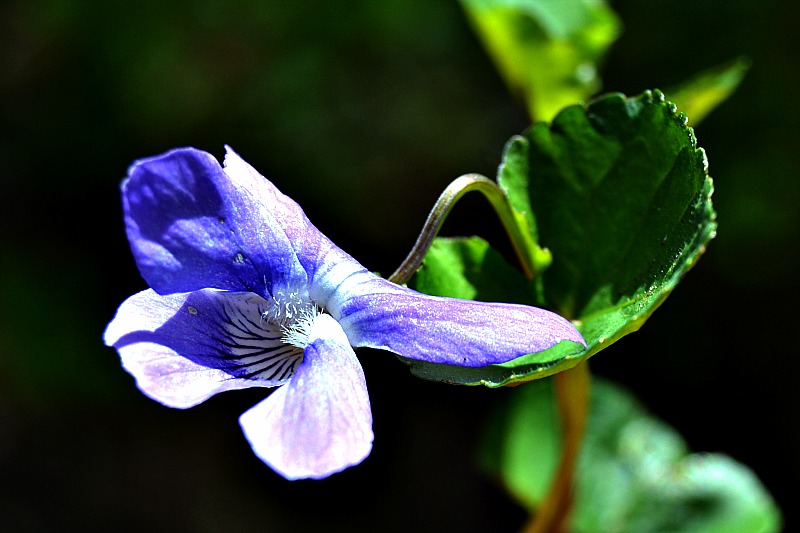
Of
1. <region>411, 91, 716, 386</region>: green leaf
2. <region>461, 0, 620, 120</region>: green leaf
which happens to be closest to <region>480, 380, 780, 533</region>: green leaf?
<region>461, 0, 620, 120</region>: green leaf

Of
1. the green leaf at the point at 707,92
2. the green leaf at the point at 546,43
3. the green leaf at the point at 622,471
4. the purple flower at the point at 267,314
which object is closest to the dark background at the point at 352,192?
the green leaf at the point at 622,471

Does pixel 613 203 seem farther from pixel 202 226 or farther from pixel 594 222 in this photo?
pixel 202 226

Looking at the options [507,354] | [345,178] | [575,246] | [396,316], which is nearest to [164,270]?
[396,316]

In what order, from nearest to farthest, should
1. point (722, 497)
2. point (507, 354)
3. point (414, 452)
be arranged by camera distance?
1. point (507, 354)
2. point (722, 497)
3. point (414, 452)

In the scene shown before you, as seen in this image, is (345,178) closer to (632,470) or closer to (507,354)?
(632,470)

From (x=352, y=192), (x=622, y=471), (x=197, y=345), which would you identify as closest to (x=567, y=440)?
(x=197, y=345)

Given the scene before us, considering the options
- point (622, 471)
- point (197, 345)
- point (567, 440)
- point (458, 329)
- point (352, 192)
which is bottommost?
point (622, 471)

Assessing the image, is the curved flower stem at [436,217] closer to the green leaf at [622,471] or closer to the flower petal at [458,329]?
the flower petal at [458,329]
